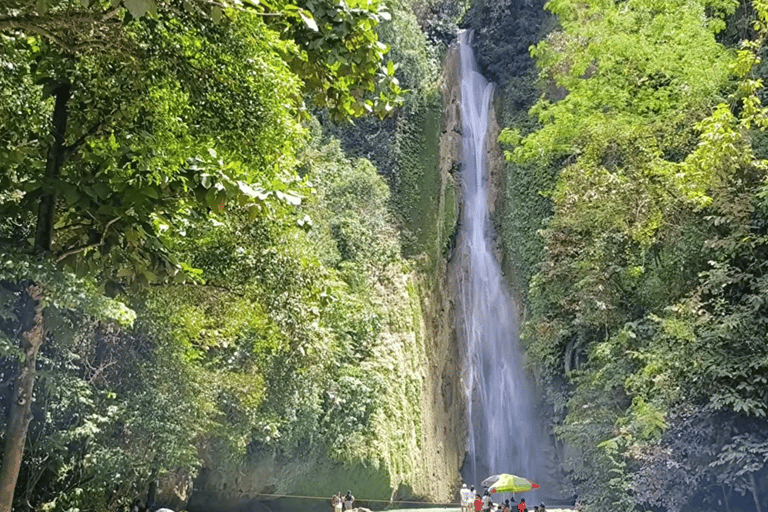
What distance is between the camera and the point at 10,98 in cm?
570

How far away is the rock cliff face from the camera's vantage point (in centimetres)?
2050

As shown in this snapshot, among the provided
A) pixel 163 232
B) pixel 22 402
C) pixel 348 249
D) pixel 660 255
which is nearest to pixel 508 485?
pixel 660 255

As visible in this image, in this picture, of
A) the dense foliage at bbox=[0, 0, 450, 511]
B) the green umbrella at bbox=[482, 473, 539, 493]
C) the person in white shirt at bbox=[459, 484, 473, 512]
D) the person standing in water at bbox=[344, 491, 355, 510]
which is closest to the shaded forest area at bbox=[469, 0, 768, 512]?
the green umbrella at bbox=[482, 473, 539, 493]

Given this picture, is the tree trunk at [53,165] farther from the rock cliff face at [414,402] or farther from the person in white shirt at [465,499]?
the person in white shirt at [465,499]

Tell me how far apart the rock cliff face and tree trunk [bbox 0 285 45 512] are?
13889 mm

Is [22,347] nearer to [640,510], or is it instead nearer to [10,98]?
[10,98]

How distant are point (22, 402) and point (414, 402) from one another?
19087mm

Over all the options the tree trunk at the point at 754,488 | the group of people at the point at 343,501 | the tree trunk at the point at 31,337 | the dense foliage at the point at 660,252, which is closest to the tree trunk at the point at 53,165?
the tree trunk at the point at 31,337

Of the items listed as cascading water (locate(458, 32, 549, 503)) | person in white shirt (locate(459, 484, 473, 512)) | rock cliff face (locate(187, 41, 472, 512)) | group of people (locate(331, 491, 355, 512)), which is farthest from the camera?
cascading water (locate(458, 32, 549, 503))

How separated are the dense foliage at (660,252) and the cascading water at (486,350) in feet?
18.5

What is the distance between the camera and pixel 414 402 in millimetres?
23703

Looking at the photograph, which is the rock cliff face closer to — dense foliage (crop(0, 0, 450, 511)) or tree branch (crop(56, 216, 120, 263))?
dense foliage (crop(0, 0, 450, 511))

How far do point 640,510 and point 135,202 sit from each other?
40.5 ft

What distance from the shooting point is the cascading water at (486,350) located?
24.7m
